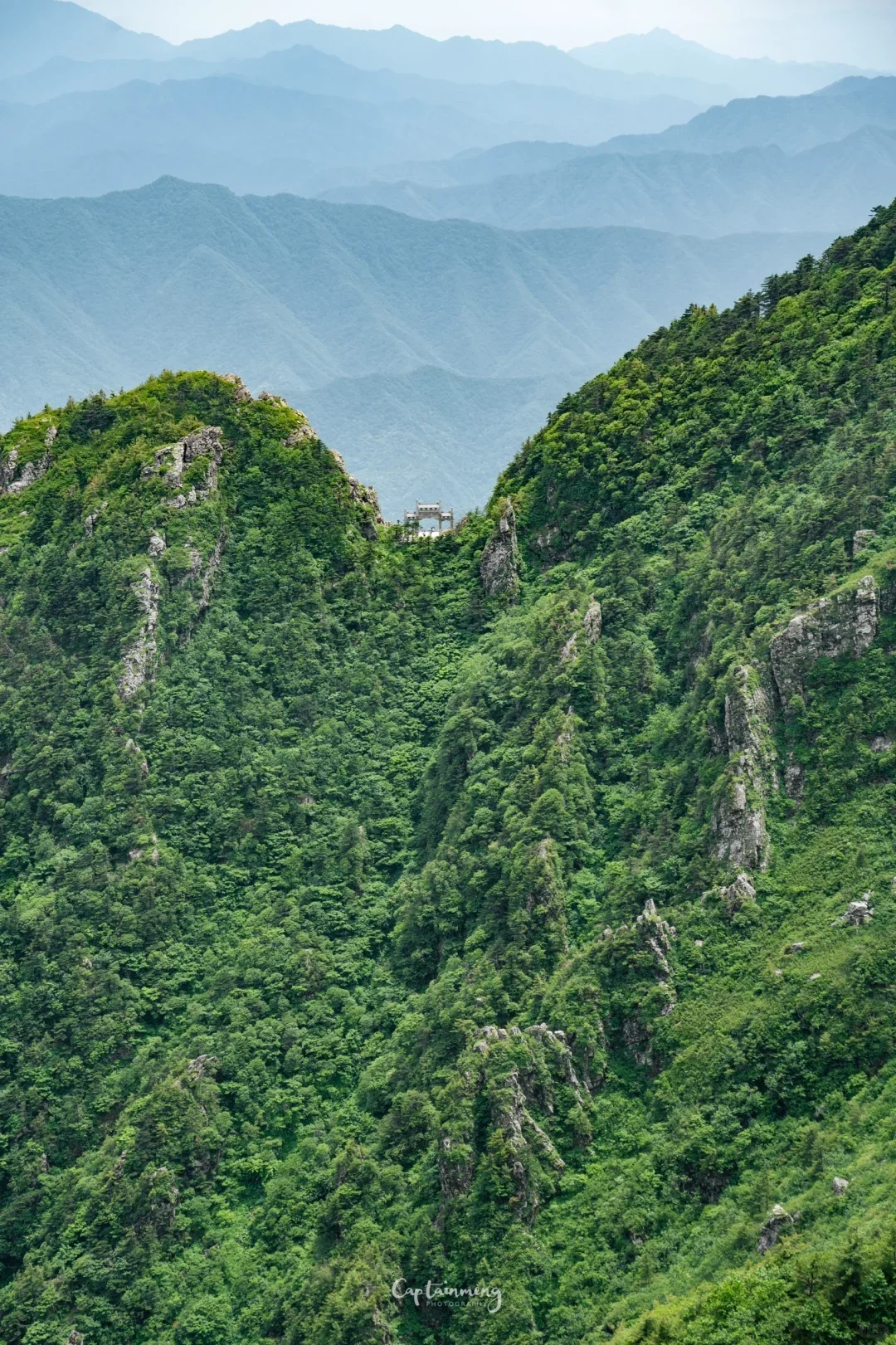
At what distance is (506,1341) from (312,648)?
45.1m

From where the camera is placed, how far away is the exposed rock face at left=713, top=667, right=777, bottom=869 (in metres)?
74.7

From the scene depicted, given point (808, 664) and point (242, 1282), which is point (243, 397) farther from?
point (242, 1282)

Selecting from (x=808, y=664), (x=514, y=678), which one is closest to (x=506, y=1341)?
(x=808, y=664)

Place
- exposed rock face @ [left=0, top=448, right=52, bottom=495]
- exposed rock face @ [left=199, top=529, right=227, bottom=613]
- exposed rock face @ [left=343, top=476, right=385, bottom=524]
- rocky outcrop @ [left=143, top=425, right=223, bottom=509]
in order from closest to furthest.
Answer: exposed rock face @ [left=199, top=529, right=227, bottom=613] < rocky outcrop @ [left=143, top=425, right=223, bottom=509] < exposed rock face @ [left=343, top=476, right=385, bottom=524] < exposed rock face @ [left=0, top=448, right=52, bottom=495]

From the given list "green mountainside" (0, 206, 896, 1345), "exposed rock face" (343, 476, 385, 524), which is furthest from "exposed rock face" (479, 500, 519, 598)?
"exposed rock face" (343, 476, 385, 524)

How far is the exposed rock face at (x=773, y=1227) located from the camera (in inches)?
2338

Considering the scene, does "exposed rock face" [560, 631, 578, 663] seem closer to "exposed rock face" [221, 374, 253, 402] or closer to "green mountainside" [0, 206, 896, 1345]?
"green mountainside" [0, 206, 896, 1345]

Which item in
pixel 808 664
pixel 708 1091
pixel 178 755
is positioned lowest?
pixel 708 1091

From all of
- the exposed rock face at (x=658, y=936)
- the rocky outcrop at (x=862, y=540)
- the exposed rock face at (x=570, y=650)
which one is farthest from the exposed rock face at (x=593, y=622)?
the exposed rock face at (x=658, y=936)

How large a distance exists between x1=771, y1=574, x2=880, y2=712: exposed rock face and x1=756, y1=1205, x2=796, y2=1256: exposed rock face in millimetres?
25052

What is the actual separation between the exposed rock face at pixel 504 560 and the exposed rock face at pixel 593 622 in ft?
37.0

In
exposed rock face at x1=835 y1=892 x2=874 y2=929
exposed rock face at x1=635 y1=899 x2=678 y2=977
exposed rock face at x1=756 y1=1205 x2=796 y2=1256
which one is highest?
exposed rock face at x1=635 y1=899 x2=678 y2=977

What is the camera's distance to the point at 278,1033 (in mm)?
84938

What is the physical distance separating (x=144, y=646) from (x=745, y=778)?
3758cm
